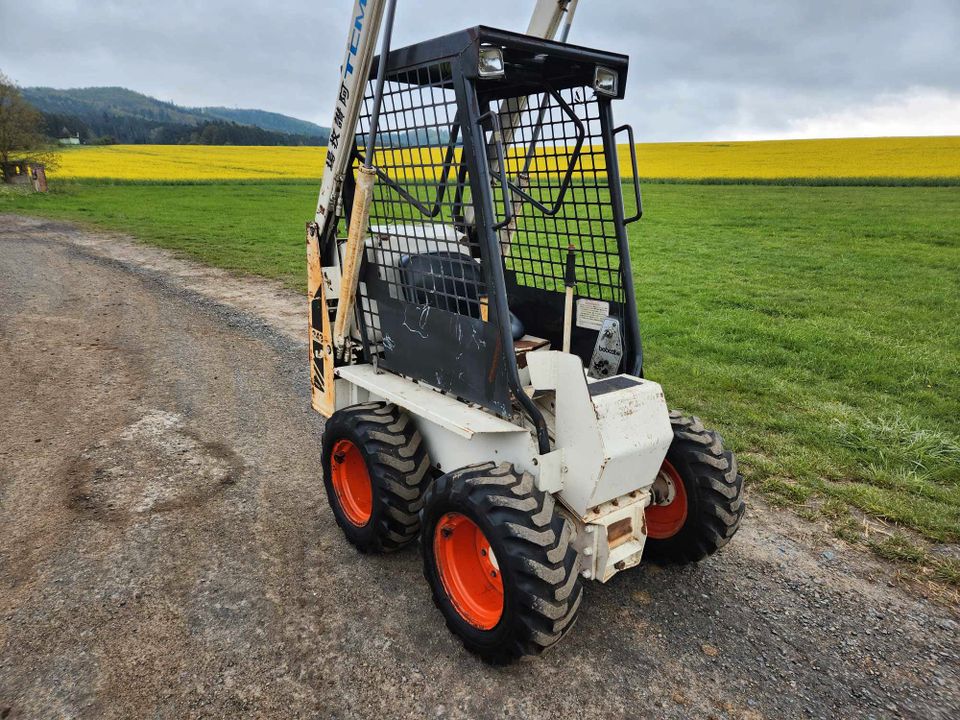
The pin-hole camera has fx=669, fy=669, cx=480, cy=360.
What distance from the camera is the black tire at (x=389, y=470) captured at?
3479mm

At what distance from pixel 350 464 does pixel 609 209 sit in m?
2.11

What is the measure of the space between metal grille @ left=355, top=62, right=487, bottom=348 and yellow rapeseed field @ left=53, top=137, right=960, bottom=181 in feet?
79.5

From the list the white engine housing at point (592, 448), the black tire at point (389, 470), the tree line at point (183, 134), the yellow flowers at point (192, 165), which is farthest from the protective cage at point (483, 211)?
the tree line at point (183, 134)

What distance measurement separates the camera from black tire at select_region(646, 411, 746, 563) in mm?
3371

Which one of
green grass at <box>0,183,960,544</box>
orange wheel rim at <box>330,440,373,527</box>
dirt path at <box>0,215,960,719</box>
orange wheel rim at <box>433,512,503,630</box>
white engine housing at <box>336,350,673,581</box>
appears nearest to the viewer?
dirt path at <box>0,215,960,719</box>

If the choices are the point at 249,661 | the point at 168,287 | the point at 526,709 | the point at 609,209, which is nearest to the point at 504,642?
the point at 526,709

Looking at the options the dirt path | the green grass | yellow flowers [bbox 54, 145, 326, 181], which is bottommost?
the dirt path

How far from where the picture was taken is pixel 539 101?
12.3ft

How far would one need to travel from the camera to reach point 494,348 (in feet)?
10.1

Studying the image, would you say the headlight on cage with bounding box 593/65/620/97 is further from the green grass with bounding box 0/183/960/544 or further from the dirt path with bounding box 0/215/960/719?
the green grass with bounding box 0/183/960/544

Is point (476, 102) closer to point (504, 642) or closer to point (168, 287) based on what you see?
point (504, 642)

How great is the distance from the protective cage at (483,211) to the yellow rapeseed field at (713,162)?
936 inches

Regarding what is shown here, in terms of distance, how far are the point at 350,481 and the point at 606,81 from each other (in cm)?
263

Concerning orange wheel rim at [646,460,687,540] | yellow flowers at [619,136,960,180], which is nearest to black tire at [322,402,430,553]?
orange wheel rim at [646,460,687,540]
